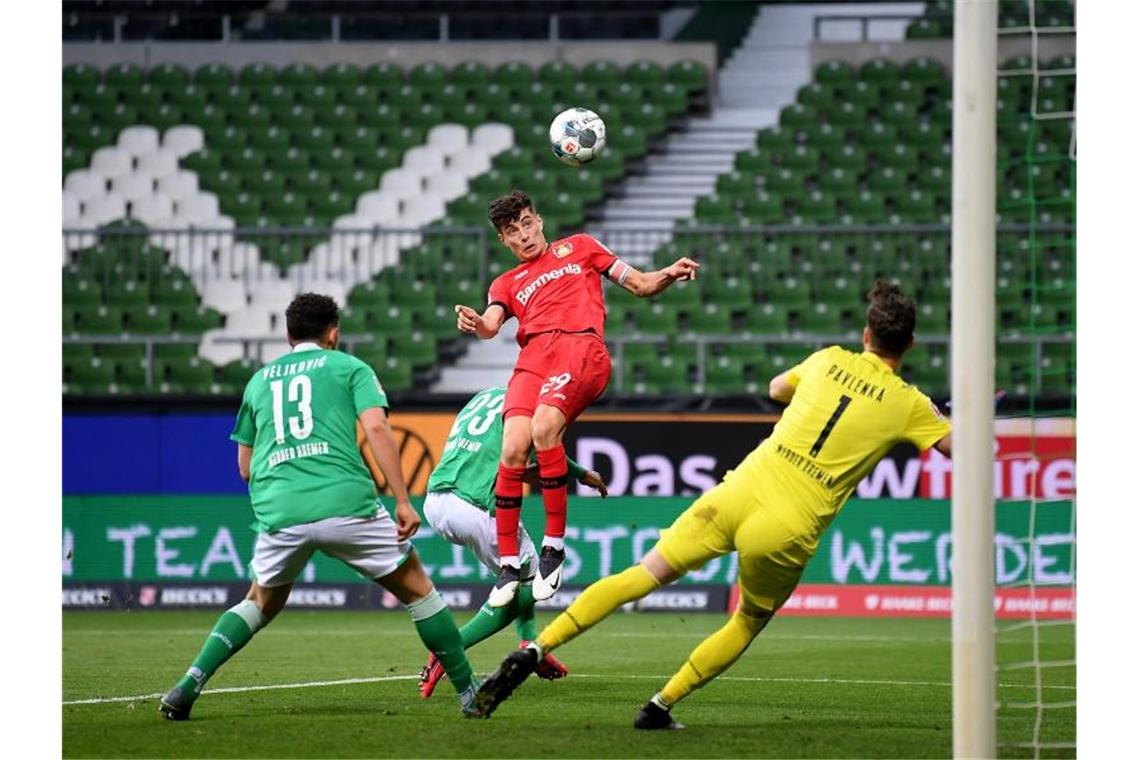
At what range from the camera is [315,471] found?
8078mm

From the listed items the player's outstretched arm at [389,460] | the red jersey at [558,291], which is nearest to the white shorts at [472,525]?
the red jersey at [558,291]

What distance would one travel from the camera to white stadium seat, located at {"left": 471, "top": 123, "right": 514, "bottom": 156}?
2548cm

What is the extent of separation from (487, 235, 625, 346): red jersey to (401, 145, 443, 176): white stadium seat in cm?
1575

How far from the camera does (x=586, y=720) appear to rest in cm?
831

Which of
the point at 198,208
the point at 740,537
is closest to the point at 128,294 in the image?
the point at 198,208

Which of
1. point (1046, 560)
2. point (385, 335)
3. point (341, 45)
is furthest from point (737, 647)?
point (341, 45)

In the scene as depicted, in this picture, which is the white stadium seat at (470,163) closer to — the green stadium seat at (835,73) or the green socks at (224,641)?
the green stadium seat at (835,73)

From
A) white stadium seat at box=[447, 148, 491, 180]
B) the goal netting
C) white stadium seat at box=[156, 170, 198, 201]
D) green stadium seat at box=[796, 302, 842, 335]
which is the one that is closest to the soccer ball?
the goal netting

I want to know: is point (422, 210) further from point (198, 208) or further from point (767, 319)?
point (767, 319)

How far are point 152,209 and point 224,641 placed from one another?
17699 mm

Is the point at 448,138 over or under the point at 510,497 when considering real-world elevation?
over

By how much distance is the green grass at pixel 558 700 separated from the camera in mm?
7398

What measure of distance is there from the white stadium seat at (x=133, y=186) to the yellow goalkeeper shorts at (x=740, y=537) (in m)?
19.1

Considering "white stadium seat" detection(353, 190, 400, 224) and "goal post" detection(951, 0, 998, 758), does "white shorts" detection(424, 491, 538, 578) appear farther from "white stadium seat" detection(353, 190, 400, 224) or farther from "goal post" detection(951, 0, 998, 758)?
"white stadium seat" detection(353, 190, 400, 224)
